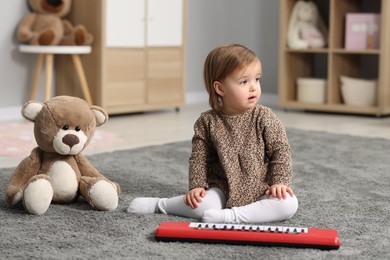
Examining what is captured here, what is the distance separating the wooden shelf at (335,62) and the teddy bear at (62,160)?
8.35 ft

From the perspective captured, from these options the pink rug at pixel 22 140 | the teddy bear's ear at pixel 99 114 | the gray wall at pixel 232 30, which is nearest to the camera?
the teddy bear's ear at pixel 99 114

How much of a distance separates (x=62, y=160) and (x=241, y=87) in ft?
1.61

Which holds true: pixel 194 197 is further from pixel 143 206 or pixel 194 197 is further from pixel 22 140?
pixel 22 140

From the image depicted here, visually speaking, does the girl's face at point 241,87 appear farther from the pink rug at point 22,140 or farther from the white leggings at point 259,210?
the pink rug at point 22,140

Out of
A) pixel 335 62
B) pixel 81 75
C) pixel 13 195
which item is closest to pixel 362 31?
pixel 335 62

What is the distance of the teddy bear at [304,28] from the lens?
172 inches

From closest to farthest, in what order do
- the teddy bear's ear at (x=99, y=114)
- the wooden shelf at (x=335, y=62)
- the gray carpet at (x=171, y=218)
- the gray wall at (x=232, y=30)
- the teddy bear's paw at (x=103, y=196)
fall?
the gray carpet at (x=171, y=218) < the teddy bear's paw at (x=103, y=196) < the teddy bear's ear at (x=99, y=114) < the wooden shelf at (x=335, y=62) < the gray wall at (x=232, y=30)

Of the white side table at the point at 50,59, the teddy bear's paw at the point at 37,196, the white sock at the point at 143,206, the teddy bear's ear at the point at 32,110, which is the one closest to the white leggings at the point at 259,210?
the white sock at the point at 143,206

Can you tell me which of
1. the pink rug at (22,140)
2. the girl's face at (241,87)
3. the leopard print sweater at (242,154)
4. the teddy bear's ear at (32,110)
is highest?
the girl's face at (241,87)

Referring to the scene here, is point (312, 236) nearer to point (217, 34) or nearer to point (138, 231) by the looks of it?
point (138, 231)

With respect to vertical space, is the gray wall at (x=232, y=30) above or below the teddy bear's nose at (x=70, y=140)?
above

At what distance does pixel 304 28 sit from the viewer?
14.4ft

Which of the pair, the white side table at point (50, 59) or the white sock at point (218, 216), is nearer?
the white sock at point (218, 216)

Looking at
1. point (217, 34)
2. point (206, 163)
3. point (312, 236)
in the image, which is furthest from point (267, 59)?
point (312, 236)
